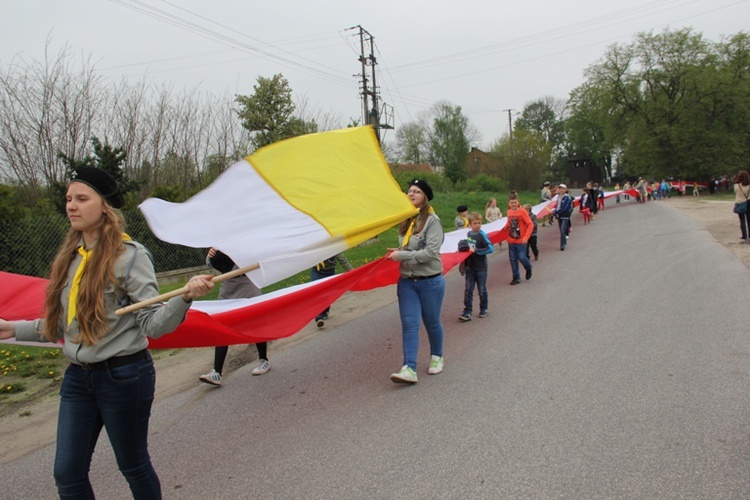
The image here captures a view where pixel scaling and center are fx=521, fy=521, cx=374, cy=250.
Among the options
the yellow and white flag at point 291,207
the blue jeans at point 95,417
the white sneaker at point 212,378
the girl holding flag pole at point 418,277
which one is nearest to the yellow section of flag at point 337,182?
the yellow and white flag at point 291,207

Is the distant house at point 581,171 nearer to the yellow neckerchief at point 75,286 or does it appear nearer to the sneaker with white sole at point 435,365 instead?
the sneaker with white sole at point 435,365

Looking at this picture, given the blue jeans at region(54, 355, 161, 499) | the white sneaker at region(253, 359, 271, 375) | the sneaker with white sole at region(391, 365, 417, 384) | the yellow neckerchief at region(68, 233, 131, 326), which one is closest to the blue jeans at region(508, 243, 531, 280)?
the sneaker with white sole at region(391, 365, 417, 384)

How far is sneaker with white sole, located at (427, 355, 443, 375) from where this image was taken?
5.14 metres

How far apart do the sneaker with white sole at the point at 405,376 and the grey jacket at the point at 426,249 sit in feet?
2.87

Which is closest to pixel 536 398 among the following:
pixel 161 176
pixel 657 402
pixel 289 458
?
pixel 657 402

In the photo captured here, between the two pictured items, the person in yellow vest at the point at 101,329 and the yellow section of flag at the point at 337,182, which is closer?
the person in yellow vest at the point at 101,329

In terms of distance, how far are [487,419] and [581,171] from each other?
334 ft

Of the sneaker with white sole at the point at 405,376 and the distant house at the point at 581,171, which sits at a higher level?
the distant house at the point at 581,171

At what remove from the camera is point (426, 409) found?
169 inches

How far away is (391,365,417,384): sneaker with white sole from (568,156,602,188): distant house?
98116mm

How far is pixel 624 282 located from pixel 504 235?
2.59 m

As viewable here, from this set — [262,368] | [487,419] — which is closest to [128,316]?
[487,419]

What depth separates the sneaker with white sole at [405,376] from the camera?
474 centimetres

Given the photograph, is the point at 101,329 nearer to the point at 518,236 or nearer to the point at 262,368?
the point at 262,368
